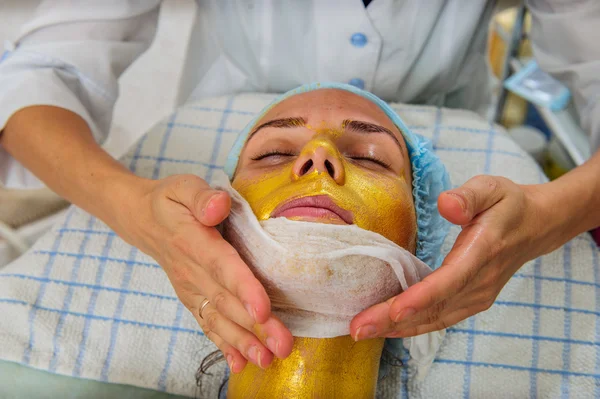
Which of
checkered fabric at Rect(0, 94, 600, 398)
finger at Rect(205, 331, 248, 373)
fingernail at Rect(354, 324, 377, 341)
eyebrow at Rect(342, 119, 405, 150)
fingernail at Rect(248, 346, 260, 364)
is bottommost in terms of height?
checkered fabric at Rect(0, 94, 600, 398)

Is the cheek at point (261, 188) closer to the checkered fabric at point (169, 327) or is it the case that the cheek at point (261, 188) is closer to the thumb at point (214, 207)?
the thumb at point (214, 207)

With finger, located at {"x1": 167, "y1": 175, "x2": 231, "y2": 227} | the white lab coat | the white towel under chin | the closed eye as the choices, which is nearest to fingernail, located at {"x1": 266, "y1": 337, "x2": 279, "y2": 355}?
the white towel under chin

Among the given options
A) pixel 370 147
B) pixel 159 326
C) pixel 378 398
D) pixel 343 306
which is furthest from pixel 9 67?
pixel 378 398

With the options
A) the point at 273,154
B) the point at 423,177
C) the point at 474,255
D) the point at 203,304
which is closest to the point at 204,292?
the point at 203,304

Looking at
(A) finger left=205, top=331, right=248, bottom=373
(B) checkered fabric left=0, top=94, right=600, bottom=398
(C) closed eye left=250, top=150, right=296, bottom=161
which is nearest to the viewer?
(A) finger left=205, top=331, right=248, bottom=373

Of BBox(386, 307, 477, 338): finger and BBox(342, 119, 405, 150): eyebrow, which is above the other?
BBox(342, 119, 405, 150): eyebrow

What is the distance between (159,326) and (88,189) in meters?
0.40

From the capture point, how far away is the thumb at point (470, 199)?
891 mm

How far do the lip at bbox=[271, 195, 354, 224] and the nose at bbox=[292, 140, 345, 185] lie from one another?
0.06 meters

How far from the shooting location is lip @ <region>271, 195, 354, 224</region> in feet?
3.20

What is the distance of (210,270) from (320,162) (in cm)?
29

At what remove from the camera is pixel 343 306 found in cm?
96

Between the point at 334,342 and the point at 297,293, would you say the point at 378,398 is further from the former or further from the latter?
the point at 297,293

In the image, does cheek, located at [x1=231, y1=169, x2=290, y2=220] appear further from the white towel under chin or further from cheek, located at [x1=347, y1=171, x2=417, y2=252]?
cheek, located at [x1=347, y1=171, x2=417, y2=252]
